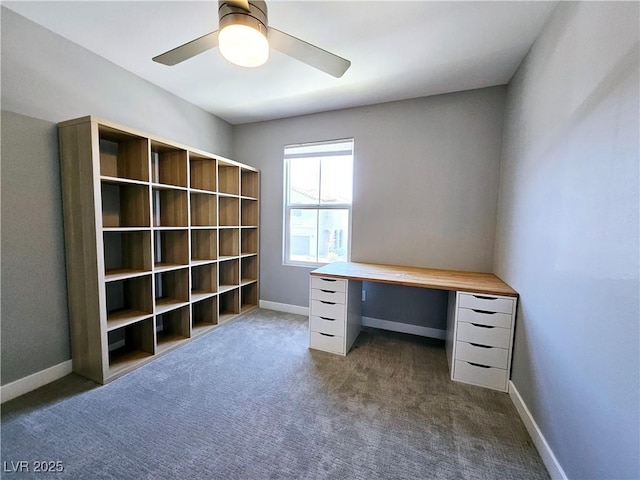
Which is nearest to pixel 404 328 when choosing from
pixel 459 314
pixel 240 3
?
pixel 459 314

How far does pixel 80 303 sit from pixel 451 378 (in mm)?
2962

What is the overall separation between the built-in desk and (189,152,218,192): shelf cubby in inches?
61.3

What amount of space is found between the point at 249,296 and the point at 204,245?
107 centimetres

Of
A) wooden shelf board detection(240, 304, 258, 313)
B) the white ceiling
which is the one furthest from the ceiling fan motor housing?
wooden shelf board detection(240, 304, 258, 313)

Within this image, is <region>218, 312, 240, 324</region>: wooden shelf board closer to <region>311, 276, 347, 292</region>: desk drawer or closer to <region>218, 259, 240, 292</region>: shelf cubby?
<region>218, 259, 240, 292</region>: shelf cubby

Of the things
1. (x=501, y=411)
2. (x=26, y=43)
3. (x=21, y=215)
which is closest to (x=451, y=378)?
(x=501, y=411)

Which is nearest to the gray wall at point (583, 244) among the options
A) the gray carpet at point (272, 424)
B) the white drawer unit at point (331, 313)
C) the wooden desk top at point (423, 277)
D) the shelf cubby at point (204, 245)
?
the wooden desk top at point (423, 277)

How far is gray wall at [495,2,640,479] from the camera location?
884 millimetres

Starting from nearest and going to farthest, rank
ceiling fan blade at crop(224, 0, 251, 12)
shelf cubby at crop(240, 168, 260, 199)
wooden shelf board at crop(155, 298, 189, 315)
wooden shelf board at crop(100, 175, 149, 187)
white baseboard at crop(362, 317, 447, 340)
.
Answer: ceiling fan blade at crop(224, 0, 251, 12) < wooden shelf board at crop(100, 175, 149, 187) < wooden shelf board at crop(155, 298, 189, 315) < white baseboard at crop(362, 317, 447, 340) < shelf cubby at crop(240, 168, 260, 199)

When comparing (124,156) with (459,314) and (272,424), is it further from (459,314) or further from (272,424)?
(459,314)

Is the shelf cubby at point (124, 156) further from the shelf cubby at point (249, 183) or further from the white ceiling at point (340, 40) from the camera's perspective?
the shelf cubby at point (249, 183)

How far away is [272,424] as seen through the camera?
152 cm

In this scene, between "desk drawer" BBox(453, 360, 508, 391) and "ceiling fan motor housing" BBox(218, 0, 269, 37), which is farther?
"desk drawer" BBox(453, 360, 508, 391)

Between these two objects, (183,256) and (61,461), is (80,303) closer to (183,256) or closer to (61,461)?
(183,256)
